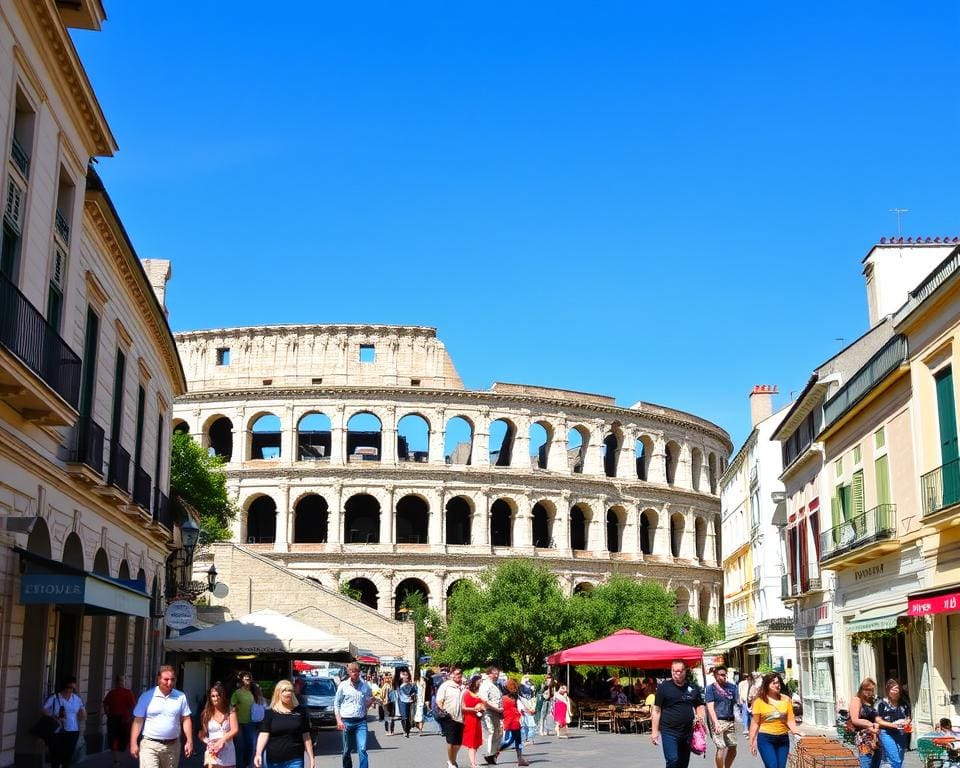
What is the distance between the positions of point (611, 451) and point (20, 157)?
Answer: 6092 cm

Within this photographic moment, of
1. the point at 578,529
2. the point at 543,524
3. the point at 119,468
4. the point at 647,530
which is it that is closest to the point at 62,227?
the point at 119,468

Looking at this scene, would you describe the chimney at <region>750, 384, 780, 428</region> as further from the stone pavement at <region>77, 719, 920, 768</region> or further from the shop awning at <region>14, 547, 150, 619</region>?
the shop awning at <region>14, 547, 150, 619</region>

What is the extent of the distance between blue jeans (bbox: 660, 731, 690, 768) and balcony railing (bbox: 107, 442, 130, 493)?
11.4 meters

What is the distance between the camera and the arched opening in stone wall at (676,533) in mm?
73688

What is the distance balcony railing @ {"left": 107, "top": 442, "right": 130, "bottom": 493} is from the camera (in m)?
20.7

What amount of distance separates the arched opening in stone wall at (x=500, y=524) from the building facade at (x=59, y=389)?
47320 millimetres

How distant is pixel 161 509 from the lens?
28359mm

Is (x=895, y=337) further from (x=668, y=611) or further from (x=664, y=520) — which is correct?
(x=664, y=520)

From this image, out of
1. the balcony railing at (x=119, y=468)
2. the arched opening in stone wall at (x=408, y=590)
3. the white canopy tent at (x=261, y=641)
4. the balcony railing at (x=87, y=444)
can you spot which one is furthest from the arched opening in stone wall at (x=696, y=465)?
the balcony railing at (x=87, y=444)

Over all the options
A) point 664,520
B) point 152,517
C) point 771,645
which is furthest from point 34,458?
point 664,520

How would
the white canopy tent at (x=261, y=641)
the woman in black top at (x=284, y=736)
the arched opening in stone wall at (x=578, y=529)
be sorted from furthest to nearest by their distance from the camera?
the arched opening in stone wall at (x=578, y=529)
the white canopy tent at (x=261, y=641)
the woman in black top at (x=284, y=736)

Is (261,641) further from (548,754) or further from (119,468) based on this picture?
(548,754)

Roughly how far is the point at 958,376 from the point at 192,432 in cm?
5187

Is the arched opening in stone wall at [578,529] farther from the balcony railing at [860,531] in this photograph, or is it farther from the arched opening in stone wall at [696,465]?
the balcony railing at [860,531]
